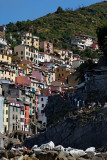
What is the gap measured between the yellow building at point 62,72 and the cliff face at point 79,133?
5063 centimetres

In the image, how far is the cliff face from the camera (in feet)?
228

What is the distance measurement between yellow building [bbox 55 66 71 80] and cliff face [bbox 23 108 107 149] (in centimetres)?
5063

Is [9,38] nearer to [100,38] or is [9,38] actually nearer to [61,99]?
[100,38]

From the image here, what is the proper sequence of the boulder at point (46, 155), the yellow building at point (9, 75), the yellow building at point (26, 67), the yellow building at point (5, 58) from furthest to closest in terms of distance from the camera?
the yellow building at point (26, 67) < the yellow building at point (5, 58) < the yellow building at point (9, 75) < the boulder at point (46, 155)

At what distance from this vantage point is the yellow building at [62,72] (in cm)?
12681

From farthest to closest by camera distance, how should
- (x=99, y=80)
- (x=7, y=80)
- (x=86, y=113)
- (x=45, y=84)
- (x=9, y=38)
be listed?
(x=9, y=38) < (x=45, y=84) < (x=7, y=80) < (x=99, y=80) < (x=86, y=113)

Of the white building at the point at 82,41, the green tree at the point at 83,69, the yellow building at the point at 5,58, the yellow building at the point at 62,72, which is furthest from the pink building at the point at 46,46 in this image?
the green tree at the point at 83,69

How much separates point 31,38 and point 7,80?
156ft

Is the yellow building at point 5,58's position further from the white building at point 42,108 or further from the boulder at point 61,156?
the boulder at point 61,156

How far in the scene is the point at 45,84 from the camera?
364ft

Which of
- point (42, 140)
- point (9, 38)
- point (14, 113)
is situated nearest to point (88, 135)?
point (42, 140)

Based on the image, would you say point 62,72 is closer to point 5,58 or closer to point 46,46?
point 5,58

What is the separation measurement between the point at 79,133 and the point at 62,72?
56411mm

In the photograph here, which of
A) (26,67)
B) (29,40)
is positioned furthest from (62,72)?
(29,40)
